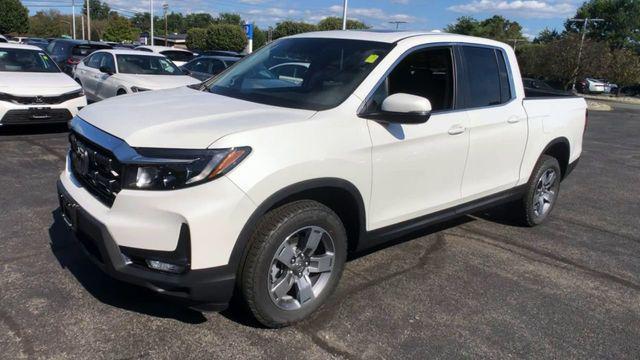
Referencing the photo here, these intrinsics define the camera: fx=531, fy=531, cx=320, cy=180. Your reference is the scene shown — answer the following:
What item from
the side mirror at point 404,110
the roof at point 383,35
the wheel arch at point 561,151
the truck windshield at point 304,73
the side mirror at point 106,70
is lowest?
the wheel arch at point 561,151

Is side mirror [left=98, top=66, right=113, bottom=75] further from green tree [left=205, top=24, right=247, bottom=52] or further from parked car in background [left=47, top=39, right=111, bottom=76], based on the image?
green tree [left=205, top=24, right=247, bottom=52]

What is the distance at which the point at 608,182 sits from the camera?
8.36 meters

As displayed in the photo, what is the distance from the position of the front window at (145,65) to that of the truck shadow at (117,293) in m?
7.63

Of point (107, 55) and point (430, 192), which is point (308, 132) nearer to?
point (430, 192)

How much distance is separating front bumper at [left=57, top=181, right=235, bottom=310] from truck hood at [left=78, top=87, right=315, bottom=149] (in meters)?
0.54

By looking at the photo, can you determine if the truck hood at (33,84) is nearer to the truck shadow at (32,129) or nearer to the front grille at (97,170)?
the truck shadow at (32,129)

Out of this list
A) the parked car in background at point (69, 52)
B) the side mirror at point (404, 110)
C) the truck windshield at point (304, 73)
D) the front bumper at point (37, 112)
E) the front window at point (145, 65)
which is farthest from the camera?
the parked car in background at point (69, 52)

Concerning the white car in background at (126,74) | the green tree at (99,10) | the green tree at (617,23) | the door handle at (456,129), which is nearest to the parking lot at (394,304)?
the door handle at (456,129)

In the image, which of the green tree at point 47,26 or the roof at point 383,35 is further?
the green tree at point 47,26

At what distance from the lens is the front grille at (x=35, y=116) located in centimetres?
825

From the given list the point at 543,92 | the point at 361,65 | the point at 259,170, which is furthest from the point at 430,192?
the point at 543,92

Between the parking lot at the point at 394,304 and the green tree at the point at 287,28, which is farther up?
the green tree at the point at 287,28

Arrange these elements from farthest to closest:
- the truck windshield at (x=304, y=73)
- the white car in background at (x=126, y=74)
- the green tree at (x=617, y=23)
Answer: the green tree at (x=617, y=23) → the white car in background at (x=126, y=74) → the truck windshield at (x=304, y=73)

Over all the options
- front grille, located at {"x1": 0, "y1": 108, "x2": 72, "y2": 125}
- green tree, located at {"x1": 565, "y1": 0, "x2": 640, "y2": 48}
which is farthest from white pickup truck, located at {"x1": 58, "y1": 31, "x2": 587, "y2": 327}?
green tree, located at {"x1": 565, "y1": 0, "x2": 640, "y2": 48}
